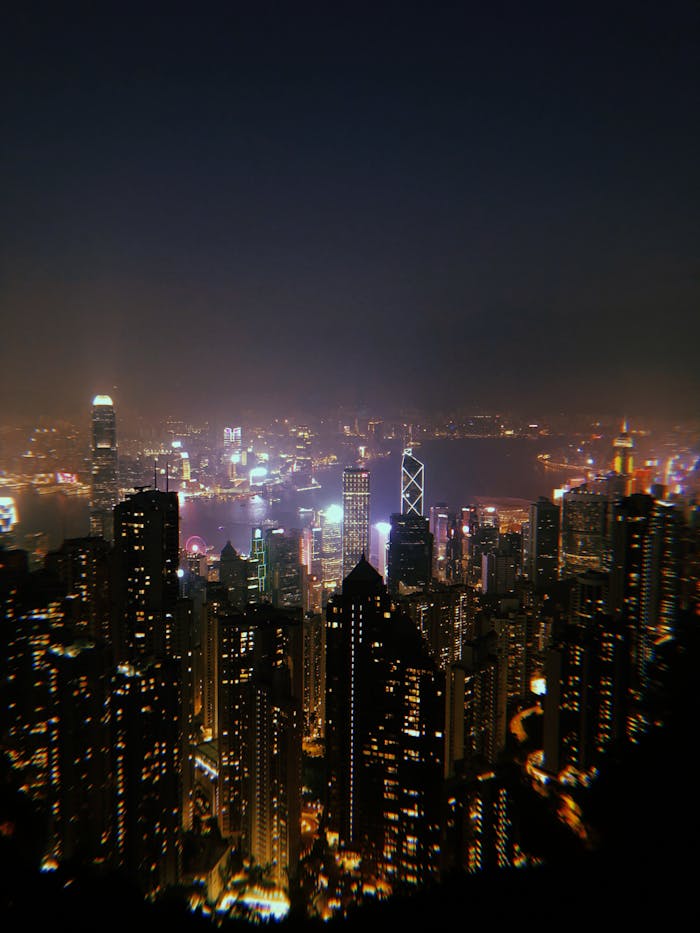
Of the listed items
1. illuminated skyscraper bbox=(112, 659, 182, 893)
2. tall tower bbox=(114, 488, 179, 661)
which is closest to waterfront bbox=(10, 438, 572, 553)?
tall tower bbox=(114, 488, 179, 661)

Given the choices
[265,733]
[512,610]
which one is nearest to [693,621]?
[265,733]

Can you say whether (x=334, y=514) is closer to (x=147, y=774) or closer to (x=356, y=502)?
(x=356, y=502)

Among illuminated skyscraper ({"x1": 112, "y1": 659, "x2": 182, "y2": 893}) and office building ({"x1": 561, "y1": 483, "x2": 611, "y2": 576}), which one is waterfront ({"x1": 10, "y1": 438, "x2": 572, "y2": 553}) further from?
illuminated skyscraper ({"x1": 112, "y1": 659, "x2": 182, "y2": 893})

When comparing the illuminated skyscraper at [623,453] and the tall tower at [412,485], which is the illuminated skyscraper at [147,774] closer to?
the illuminated skyscraper at [623,453]

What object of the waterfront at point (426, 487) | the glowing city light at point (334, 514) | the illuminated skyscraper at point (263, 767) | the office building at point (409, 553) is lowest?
the illuminated skyscraper at point (263, 767)

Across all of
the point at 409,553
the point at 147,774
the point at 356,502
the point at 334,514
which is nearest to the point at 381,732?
the point at 147,774

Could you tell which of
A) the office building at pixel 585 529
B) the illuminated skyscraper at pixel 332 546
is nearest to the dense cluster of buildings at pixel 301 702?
the office building at pixel 585 529

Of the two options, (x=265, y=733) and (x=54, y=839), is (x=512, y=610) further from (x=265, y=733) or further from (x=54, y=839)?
(x=54, y=839)

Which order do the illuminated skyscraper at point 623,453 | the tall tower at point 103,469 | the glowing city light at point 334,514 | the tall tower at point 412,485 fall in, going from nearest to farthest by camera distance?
the tall tower at point 103,469, the illuminated skyscraper at point 623,453, the glowing city light at point 334,514, the tall tower at point 412,485
